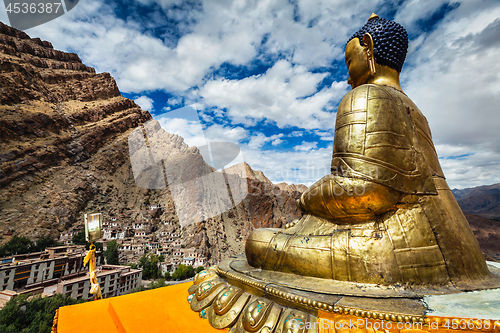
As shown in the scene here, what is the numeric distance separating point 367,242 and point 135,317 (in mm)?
3053

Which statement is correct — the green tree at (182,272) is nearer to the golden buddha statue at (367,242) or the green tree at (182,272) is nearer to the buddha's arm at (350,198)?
the golden buddha statue at (367,242)

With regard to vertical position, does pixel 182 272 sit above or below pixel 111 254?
below

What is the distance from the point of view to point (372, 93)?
2832 millimetres

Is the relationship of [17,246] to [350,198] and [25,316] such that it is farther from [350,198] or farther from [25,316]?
[350,198]

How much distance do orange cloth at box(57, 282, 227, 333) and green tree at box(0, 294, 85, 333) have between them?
46.6 feet

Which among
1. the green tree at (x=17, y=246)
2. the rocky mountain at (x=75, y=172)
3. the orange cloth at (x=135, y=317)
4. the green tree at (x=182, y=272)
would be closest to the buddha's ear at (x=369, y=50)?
the orange cloth at (x=135, y=317)

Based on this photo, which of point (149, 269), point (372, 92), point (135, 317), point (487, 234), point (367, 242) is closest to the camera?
point (367, 242)

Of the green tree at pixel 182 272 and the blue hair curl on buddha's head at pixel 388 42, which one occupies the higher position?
the blue hair curl on buddha's head at pixel 388 42

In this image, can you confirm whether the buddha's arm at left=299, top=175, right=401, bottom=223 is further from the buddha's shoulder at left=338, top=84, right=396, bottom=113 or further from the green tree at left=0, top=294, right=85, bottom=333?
the green tree at left=0, top=294, right=85, bottom=333

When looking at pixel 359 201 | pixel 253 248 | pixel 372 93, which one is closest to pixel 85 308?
pixel 253 248

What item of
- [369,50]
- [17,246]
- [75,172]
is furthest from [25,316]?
[75,172]

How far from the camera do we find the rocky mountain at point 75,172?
32188mm

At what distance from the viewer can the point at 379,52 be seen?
328cm

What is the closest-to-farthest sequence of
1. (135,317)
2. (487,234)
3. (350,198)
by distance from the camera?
(350,198) → (135,317) → (487,234)
